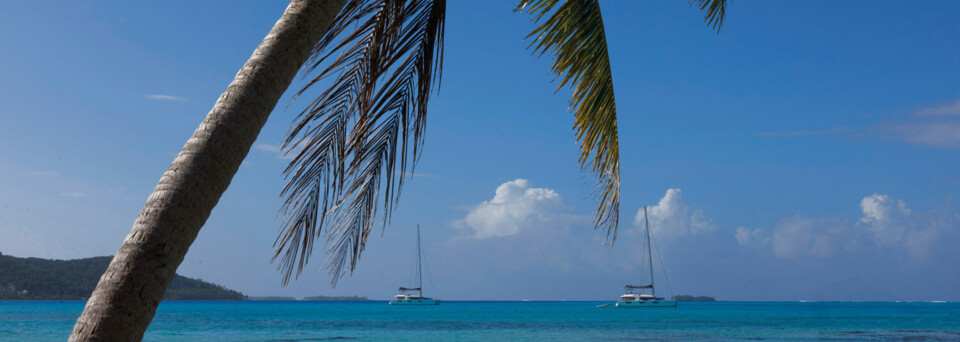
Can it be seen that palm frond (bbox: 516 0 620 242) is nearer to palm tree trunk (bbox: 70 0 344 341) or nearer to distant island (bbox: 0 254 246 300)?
palm tree trunk (bbox: 70 0 344 341)

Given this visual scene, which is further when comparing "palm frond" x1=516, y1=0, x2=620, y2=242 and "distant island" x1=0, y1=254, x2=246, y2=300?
"distant island" x1=0, y1=254, x2=246, y2=300

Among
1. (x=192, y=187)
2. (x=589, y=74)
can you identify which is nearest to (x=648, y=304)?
(x=589, y=74)

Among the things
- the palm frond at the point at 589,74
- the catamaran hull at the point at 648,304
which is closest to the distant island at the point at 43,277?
the catamaran hull at the point at 648,304

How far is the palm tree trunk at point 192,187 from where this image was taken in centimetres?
196

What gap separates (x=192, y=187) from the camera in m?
2.18

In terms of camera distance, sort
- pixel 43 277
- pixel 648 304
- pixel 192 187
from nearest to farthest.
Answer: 1. pixel 192 187
2. pixel 648 304
3. pixel 43 277

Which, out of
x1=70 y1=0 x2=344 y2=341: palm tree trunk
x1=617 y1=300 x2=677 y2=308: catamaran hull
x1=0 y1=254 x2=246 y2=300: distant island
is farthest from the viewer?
x1=0 y1=254 x2=246 y2=300: distant island

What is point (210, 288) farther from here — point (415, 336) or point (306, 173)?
point (306, 173)

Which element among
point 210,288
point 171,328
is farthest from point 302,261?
point 210,288

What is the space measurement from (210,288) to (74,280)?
41.5 metres

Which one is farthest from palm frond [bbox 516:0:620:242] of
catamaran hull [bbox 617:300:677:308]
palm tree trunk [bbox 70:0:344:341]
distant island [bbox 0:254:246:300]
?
distant island [bbox 0:254:246:300]

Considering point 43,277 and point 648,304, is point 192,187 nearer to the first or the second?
point 648,304

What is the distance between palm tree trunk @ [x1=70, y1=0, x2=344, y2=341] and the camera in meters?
1.96

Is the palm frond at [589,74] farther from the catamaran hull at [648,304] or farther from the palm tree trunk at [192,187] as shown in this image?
the catamaran hull at [648,304]
